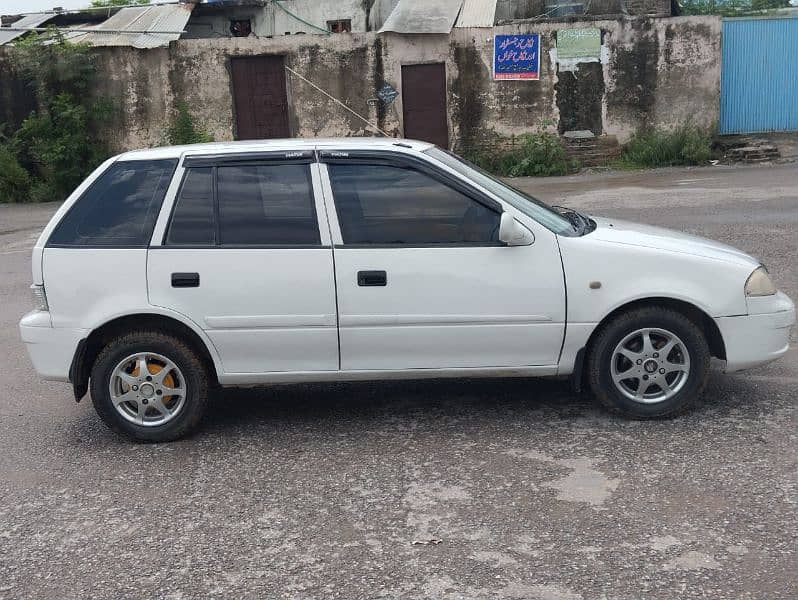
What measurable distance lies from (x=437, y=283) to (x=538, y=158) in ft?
50.1

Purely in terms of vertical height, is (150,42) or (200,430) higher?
(150,42)

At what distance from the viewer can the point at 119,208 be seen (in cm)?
530

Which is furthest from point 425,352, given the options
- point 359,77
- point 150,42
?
point 150,42

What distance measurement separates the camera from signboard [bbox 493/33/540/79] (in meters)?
19.5

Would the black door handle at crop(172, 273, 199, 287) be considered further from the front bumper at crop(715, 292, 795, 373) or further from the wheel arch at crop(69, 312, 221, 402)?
the front bumper at crop(715, 292, 795, 373)

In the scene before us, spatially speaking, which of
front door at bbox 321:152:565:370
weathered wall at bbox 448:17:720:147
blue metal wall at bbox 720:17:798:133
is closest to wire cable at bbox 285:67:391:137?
weathered wall at bbox 448:17:720:147

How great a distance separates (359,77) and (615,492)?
56.0 feet

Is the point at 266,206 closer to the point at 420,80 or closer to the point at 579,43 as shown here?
the point at 420,80

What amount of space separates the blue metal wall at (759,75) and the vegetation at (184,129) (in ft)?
38.8

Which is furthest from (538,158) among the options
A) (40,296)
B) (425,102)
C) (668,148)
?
(40,296)

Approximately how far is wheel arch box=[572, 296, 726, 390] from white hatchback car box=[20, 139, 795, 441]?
0.04 feet

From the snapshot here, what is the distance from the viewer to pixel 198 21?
963 inches

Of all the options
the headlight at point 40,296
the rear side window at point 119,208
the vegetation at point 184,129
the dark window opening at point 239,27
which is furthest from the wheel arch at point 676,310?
the dark window opening at point 239,27

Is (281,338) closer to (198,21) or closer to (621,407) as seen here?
(621,407)
